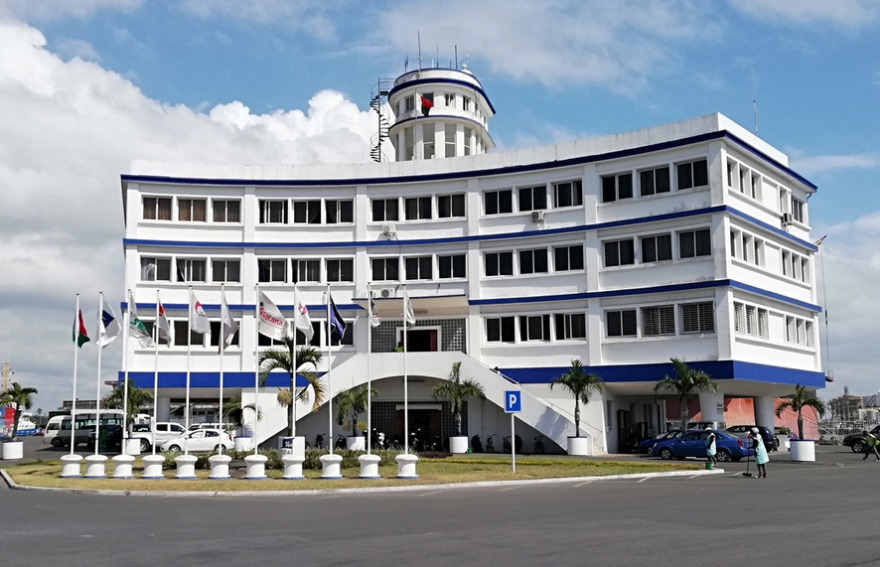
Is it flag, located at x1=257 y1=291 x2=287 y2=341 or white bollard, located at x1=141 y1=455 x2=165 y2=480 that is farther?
flag, located at x1=257 y1=291 x2=287 y2=341

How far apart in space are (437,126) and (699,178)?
68.4ft

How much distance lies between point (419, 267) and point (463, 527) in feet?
118

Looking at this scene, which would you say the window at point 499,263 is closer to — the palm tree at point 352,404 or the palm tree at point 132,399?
the palm tree at point 352,404

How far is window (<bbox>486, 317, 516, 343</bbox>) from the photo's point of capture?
4975 centimetres

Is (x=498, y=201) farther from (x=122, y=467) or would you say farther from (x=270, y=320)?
(x=122, y=467)

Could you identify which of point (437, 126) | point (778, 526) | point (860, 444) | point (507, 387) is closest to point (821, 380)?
point (860, 444)

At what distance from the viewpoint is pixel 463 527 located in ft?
53.6

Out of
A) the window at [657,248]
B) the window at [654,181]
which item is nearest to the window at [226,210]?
the window at [654,181]

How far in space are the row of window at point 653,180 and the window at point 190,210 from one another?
21750 mm

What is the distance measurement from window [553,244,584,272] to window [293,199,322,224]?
13.5 m

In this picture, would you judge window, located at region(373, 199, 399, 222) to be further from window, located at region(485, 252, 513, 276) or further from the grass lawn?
the grass lawn

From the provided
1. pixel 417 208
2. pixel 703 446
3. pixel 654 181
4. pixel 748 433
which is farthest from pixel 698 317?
pixel 417 208

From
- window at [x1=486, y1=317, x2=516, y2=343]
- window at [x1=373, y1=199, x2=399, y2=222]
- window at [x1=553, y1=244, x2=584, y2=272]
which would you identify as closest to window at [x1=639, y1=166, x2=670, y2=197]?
window at [x1=553, y1=244, x2=584, y2=272]

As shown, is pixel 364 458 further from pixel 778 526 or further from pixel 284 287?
pixel 284 287
